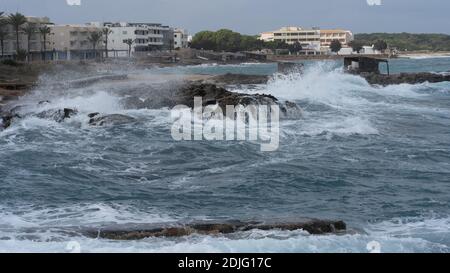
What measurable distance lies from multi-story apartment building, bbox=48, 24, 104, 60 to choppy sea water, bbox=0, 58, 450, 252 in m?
59.9

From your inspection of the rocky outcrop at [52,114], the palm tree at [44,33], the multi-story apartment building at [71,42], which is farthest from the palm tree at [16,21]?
the rocky outcrop at [52,114]

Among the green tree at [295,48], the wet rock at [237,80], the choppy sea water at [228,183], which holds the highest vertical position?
the green tree at [295,48]

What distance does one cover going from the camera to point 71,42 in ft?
272

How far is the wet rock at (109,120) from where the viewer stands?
21422 millimetres

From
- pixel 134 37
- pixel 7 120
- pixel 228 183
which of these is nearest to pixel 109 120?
pixel 7 120

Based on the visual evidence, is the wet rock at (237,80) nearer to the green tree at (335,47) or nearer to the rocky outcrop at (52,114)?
the rocky outcrop at (52,114)

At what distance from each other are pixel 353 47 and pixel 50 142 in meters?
124

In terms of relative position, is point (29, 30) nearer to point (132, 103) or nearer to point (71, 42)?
point (71, 42)

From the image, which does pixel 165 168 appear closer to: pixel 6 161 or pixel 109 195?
pixel 109 195

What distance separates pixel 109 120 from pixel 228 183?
9.81 metres

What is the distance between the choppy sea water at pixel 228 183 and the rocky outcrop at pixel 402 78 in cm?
1879

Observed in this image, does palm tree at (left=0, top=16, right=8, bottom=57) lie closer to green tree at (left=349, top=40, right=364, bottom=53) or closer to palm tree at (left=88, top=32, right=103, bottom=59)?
palm tree at (left=88, top=32, right=103, bottom=59)

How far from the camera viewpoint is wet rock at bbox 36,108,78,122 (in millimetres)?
22159
